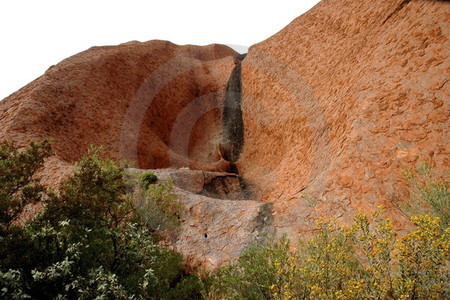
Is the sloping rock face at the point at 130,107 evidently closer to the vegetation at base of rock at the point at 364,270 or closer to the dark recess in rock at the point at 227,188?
the dark recess in rock at the point at 227,188

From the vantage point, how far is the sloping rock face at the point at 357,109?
19.7 feet

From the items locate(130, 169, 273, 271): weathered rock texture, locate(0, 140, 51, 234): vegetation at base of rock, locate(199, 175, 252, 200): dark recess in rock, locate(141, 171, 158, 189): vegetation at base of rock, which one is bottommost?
locate(199, 175, 252, 200): dark recess in rock

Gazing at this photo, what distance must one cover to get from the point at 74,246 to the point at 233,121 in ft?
56.3

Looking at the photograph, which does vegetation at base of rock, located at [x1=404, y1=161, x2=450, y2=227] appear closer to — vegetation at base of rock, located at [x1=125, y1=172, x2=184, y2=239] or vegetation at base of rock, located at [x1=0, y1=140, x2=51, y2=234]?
vegetation at base of rock, located at [x1=125, y1=172, x2=184, y2=239]

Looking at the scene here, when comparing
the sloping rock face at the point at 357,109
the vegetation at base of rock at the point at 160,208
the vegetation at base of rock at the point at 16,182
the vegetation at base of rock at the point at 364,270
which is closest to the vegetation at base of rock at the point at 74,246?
the vegetation at base of rock at the point at 16,182

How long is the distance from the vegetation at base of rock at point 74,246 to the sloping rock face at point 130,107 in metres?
5.34

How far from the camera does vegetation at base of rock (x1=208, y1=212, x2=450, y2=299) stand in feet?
9.03

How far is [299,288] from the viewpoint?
12.7 feet

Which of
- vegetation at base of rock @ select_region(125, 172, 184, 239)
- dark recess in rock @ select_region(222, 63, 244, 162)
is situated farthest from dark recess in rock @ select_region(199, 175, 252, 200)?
dark recess in rock @ select_region(222, 63, 244, 162)

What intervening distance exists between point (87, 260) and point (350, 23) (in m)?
13.5

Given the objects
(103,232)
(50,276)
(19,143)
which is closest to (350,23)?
(103,232)

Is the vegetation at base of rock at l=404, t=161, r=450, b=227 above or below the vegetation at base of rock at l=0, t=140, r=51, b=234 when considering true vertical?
below

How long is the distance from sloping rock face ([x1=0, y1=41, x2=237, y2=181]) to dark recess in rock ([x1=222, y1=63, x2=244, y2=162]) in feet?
3.57

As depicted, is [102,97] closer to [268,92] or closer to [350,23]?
[268,92]
